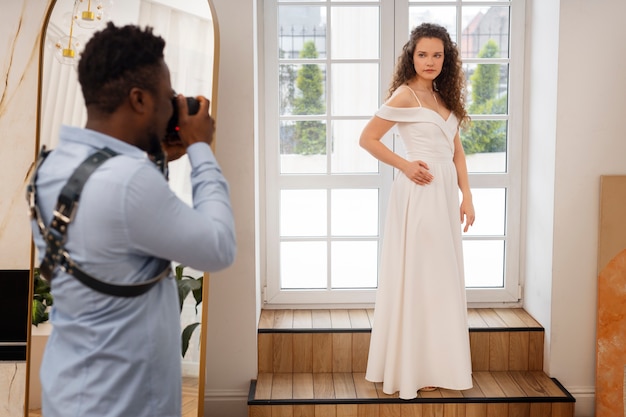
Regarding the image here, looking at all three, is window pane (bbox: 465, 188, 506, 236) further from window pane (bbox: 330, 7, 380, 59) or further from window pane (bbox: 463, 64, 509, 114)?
window pane (bbox: 330, 7, 380, 59)

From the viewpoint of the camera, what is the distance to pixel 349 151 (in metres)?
4.11

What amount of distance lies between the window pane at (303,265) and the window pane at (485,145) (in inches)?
35.7

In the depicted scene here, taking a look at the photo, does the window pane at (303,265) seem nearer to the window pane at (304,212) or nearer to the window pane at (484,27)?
the window pane at (304,212)

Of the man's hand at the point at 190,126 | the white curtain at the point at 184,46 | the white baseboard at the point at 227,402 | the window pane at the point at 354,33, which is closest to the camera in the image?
the man's hand at the point at 190,126

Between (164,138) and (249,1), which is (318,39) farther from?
(164,138)

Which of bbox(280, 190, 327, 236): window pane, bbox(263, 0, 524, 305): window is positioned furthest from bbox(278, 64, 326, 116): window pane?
bbox(280, 190, 327, 236): window pane

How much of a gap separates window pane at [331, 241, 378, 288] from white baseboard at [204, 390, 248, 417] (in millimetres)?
844

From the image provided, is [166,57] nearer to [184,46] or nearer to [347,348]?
[184,46]

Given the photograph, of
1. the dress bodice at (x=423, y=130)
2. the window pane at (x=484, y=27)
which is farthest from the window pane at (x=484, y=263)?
the window pane at (x=484, y=27)

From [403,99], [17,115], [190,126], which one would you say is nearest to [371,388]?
[403,99]

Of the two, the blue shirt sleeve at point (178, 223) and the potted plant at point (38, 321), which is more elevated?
the blue shirt sleeve at point (178, 223)

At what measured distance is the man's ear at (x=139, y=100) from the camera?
60.1 inches

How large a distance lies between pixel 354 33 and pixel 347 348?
5.23 feet

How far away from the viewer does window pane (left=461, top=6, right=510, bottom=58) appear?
4.07 meters
